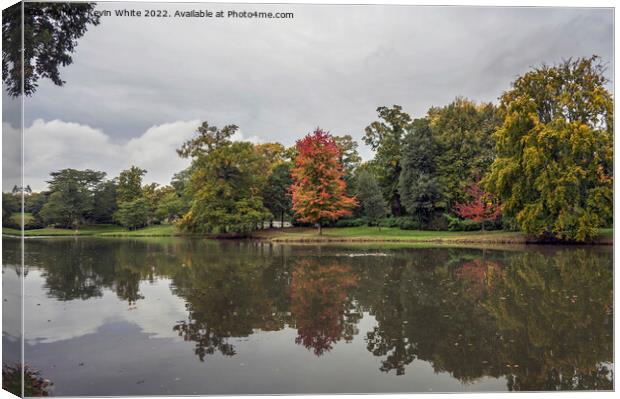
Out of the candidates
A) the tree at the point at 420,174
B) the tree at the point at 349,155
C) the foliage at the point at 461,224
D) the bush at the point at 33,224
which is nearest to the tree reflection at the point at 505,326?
the bush at the point at 33,224

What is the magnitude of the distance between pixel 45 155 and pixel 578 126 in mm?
18660

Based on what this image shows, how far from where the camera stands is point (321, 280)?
12.3 metres

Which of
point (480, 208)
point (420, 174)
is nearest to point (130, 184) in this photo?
point (480, 208)

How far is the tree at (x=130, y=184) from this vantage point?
11242 mm

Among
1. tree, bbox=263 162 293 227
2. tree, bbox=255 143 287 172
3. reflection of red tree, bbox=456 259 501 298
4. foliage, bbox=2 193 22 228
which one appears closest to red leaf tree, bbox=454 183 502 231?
reflection of red tree, bbox=456 259 501 298

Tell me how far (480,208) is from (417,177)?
6.42 metres

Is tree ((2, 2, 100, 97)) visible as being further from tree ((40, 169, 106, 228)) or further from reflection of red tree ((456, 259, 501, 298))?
reflection of red tree ((456, 259, 501, 298))

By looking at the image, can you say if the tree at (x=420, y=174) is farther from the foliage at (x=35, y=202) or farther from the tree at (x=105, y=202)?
the foliage at (x=35, y=202)

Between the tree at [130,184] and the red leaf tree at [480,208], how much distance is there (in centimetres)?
1972

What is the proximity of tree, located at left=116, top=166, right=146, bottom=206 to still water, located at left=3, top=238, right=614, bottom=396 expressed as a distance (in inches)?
68.4

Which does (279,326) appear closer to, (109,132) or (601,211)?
(109,132)

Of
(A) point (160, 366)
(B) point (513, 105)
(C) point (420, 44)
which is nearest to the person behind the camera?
(A) point (160, 366)

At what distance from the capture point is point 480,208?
89.1 ft

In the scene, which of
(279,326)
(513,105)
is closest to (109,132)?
(279,326)
